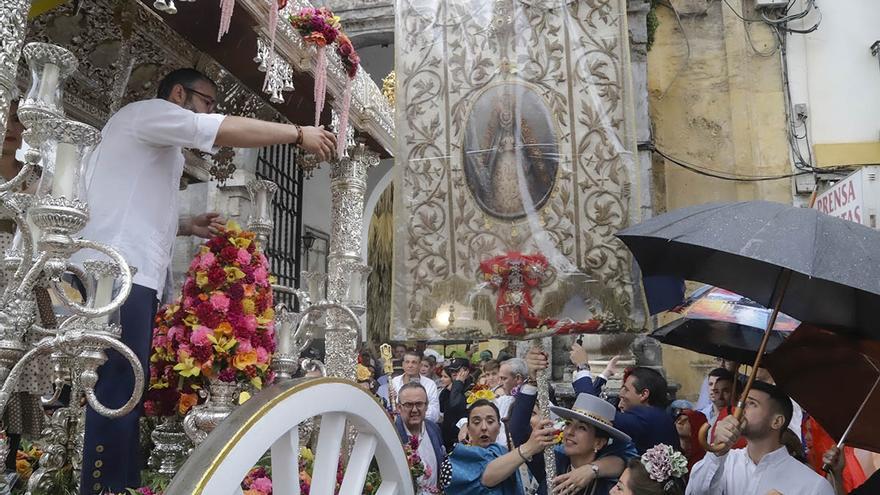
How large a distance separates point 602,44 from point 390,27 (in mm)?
7279

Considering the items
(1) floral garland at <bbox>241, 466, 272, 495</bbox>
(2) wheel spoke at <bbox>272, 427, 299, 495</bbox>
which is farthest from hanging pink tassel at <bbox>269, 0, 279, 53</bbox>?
(2) wheel spoke at <bbox>272, 427, 299, 495</bbox>

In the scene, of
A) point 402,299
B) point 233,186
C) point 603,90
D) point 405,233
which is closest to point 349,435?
point 402,299

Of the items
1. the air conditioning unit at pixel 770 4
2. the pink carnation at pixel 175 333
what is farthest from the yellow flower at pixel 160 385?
the air conditioning unit at pixel 770 4

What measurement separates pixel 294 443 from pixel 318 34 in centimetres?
318

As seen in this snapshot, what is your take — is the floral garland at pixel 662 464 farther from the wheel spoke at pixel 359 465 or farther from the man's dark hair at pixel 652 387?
the wheel spoke at pixel 359 465

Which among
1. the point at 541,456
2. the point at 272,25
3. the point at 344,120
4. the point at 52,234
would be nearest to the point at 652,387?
the point at 541,456

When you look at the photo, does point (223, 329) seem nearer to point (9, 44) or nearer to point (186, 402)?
point (186, 402)

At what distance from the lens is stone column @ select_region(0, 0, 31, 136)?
2230 millimetres

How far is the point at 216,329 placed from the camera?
11.4 ft

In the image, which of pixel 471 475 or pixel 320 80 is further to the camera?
pixel 320 80

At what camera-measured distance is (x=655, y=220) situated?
352cm

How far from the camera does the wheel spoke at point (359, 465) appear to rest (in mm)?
2092

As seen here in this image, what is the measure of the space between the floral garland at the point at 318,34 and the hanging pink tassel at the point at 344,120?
15.4 inches

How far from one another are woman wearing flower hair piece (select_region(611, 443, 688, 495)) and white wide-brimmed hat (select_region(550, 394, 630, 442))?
0.31m
